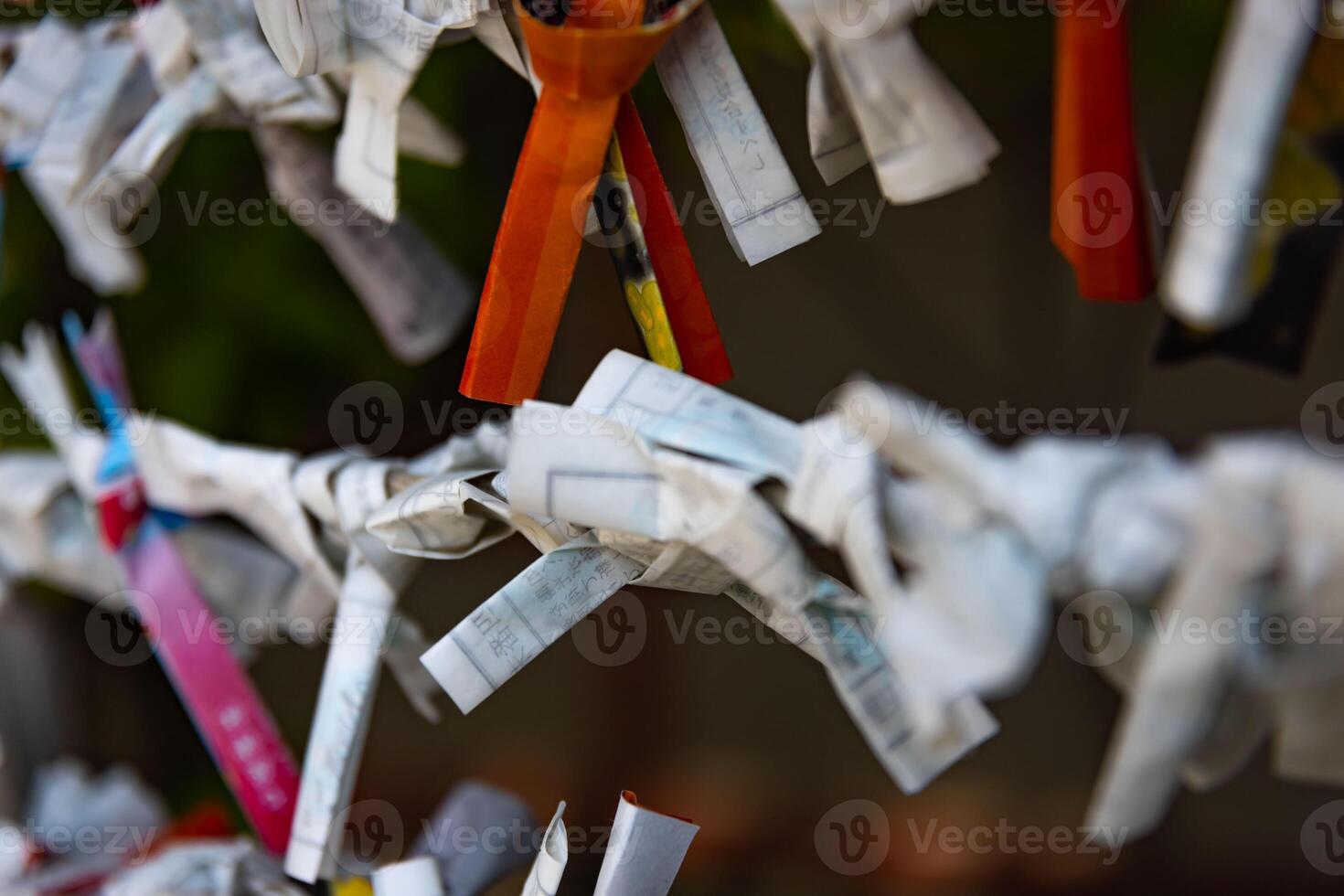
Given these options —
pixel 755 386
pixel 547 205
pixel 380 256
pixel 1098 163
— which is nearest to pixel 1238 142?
pixel 1098 163

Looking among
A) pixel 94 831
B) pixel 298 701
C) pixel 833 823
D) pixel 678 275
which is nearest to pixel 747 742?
pixel 833 823

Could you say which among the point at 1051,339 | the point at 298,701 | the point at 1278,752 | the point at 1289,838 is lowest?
the point at 1289,838

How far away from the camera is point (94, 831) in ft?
1.52

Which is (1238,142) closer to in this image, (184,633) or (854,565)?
(854,565)

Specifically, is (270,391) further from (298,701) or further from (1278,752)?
(1278,752)

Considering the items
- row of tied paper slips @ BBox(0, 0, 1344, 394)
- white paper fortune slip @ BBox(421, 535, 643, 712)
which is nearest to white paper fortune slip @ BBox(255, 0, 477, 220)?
row of tied paper slips @ BBox(0, 0, 1344, 394)

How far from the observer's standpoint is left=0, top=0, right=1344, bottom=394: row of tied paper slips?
22 cm

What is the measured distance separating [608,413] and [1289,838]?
604 mm

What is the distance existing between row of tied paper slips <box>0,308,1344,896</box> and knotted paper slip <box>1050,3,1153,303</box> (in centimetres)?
4

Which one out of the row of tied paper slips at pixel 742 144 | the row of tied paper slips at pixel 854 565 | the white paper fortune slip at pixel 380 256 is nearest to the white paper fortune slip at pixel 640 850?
the row of tied paper slips at pixel 854 565

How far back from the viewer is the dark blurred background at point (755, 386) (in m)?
0.55

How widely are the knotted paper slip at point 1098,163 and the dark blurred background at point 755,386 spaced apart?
211 mm

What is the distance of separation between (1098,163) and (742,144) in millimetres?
79

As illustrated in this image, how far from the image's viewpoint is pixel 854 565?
22 centimetres
